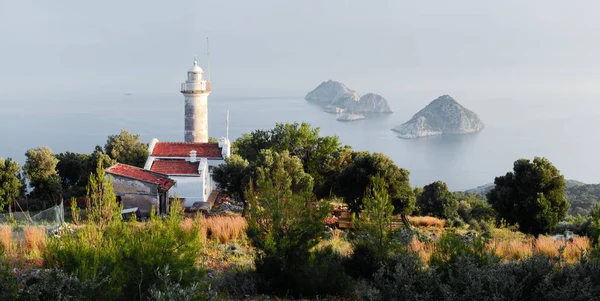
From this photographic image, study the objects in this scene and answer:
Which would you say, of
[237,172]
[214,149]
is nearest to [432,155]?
[214,149]

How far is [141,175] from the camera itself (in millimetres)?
21094

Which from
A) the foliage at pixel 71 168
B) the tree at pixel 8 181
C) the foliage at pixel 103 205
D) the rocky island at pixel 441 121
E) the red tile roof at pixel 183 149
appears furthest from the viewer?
the rocky island at pixel 441 121

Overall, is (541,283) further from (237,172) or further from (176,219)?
(237,172)

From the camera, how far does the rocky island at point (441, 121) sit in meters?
126

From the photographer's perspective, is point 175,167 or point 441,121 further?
point 441,121

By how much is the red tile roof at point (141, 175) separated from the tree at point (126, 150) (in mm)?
8753

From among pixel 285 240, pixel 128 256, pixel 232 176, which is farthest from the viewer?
pixel 232 176

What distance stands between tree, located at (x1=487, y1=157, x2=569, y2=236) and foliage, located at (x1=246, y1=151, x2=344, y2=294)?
37.4 feet

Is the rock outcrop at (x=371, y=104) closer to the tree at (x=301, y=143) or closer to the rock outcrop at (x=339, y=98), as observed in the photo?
the rock outcrop at (x=339, y=98)

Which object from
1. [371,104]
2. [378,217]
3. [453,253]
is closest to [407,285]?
[453,253]

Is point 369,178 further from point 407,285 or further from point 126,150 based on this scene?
point 126,150

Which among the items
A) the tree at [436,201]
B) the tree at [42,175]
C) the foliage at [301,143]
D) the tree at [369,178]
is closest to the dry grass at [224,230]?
the tree at [369,178]

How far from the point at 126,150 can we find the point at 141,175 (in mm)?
10260

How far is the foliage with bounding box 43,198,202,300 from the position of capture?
16.2ft
